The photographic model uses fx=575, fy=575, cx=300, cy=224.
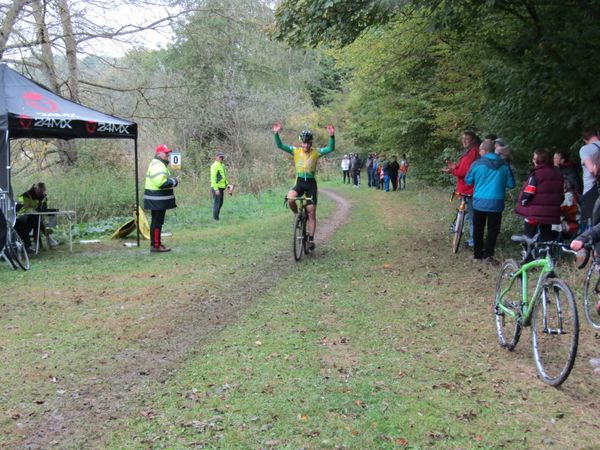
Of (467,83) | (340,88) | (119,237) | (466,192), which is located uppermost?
(340,88)

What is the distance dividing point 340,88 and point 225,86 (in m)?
21.3

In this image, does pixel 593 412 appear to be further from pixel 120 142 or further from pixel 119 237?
pixel 120 142

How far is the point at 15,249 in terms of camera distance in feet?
30.7

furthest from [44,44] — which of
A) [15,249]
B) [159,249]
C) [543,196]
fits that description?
[543,196]

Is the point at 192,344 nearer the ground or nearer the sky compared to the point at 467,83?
nearer the ground

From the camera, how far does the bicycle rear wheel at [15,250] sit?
923 cm

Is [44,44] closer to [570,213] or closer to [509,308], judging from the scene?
[570,213]

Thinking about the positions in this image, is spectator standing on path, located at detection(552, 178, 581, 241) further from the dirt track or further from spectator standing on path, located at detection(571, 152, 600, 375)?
the dirt track

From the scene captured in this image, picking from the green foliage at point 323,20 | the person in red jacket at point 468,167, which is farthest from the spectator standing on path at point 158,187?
the person in red jacket at point 468,167

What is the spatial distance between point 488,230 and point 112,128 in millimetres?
7168

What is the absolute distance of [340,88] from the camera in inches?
1970

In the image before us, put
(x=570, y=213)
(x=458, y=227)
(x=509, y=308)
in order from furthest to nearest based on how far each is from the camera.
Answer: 1. (x=458, y=227)
2. (x=570, y=213)
3. (x=509, y=308)

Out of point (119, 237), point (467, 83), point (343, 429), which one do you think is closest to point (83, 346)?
point (343, 429)

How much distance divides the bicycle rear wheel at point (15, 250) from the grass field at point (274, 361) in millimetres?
282
